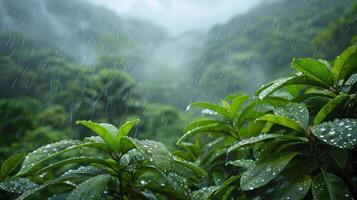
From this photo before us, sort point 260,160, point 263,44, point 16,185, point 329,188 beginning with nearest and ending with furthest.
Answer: point 329,188, point 260,160, point 16,185, point 263,44

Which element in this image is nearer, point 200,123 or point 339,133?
point 339,133

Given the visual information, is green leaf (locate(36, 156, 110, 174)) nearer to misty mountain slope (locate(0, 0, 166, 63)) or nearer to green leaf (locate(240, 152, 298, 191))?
green leaf (locate(240, 152, 298, 191))

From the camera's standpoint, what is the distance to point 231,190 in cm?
80

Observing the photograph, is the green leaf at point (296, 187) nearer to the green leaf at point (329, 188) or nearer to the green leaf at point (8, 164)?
the green leaf at point (329, 188)

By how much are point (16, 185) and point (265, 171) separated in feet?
2.39

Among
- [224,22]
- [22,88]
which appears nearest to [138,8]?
[224,22]

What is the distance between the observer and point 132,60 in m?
14.6

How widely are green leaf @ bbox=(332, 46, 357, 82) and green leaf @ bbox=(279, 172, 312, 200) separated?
324 mm

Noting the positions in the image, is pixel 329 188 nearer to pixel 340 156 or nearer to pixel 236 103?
pixel 340 156

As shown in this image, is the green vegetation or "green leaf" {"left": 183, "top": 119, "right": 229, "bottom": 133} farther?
"green leaf" {"left": 183, "top": 119, "right": 229, "bottom": 133}

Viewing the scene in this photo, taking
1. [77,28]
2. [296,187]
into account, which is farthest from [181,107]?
[296,187]

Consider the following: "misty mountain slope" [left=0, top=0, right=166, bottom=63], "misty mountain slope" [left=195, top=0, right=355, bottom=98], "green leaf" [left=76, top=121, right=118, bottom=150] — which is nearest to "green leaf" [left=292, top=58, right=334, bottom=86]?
"green leaf" [left=76, top=121, right=118, bottom=150]

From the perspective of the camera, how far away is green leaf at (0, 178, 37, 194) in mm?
903

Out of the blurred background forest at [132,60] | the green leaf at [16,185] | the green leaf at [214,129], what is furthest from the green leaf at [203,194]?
the blurred background forest at [132,60]
